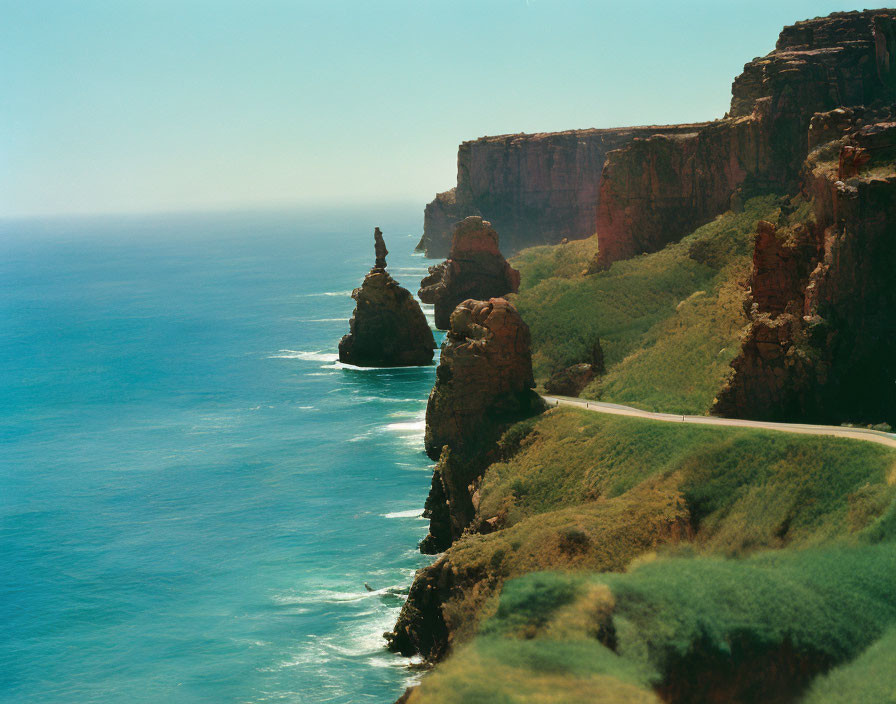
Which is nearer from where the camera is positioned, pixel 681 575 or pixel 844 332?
pixel 681 575

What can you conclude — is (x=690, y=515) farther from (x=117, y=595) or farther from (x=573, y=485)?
(x=117, y=595)

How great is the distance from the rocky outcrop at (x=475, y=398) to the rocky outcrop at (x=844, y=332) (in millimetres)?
11342

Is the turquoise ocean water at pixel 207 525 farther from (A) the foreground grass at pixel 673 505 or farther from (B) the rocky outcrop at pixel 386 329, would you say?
(A) the foreground grass at pixel 673 505

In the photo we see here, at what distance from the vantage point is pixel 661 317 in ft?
272

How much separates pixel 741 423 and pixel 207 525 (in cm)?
3303

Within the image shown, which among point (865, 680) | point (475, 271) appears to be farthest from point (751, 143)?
point (865, 680)

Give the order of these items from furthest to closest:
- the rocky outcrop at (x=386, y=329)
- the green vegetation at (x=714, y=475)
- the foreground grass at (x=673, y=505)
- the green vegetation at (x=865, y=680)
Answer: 1. the rocky outcrop at (x=386, y=329)
2. the green vegetation at (x=714, y=475)
3. the foreground grass at (x=673, y=505)
4. the green vegetation at (x=865, y=680)

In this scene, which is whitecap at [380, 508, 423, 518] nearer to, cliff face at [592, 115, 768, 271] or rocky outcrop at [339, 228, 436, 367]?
rocky outcrop at [339, 228, 436, 367]

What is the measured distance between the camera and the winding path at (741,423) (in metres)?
43.8

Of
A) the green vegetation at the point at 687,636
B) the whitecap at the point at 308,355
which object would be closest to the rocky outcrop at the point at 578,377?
the green vegetation at the point at 687,636

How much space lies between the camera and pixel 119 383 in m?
109

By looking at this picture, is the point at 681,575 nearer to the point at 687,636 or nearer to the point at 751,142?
the point at 687,636

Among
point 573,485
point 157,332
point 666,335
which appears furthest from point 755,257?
point 157,332

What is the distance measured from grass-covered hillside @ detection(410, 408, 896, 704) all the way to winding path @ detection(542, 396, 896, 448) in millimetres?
1462
